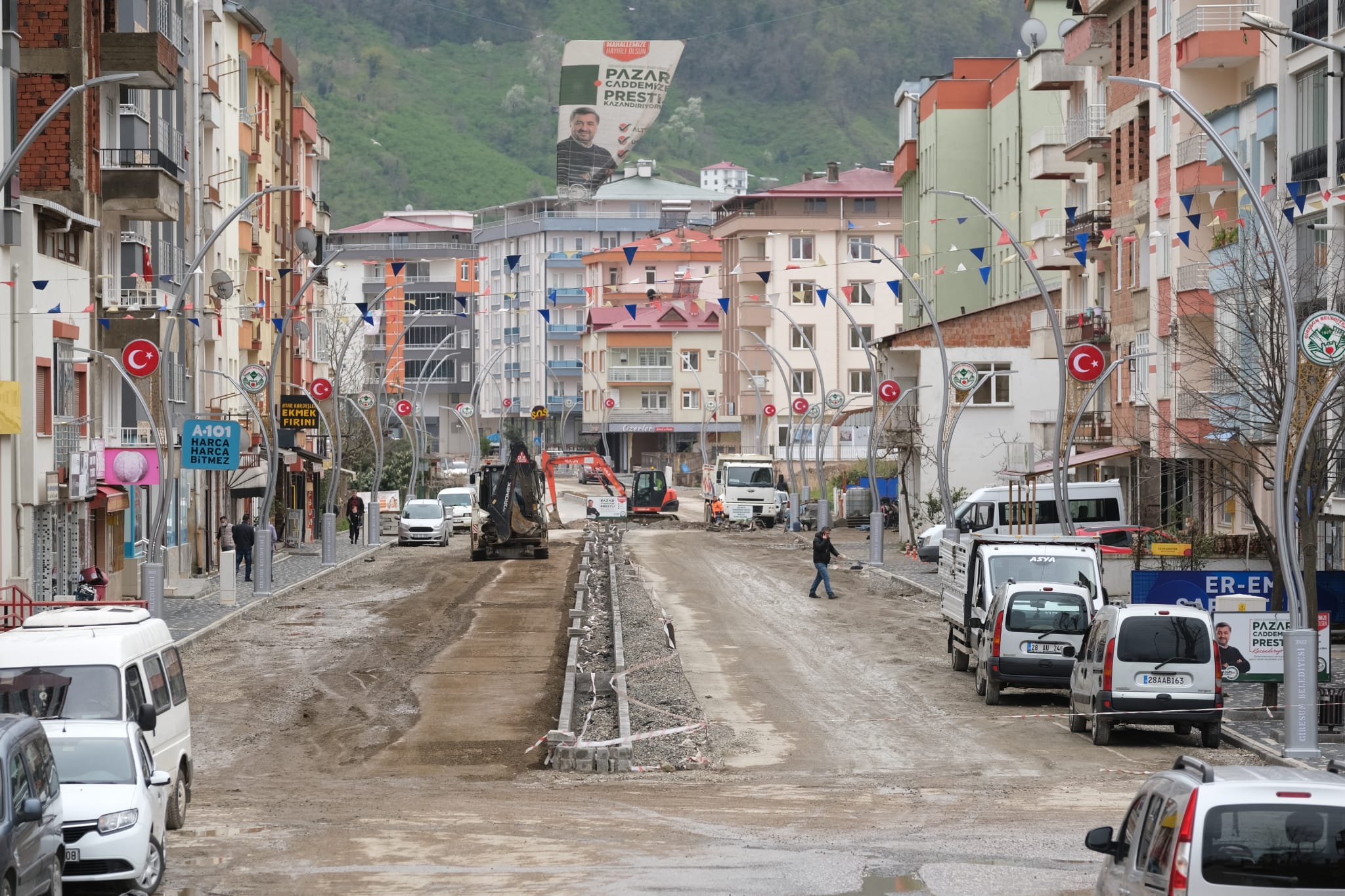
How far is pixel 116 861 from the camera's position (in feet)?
42.8

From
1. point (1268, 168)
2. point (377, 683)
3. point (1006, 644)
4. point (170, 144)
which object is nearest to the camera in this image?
point (1006, 644)

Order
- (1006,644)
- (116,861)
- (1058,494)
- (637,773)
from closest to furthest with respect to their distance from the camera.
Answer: (116,861), (637,773), (1006,644), (1058,494)

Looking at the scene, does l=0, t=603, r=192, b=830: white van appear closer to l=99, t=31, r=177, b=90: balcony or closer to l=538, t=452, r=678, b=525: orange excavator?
l=99, t=31, r=177, b=90: balcony

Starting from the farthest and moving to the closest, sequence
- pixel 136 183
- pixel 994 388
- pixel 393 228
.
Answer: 1. pixel 393 228
2. pixel 994 388
3. pixel 136 183

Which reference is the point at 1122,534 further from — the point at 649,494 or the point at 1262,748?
the point at 649,494

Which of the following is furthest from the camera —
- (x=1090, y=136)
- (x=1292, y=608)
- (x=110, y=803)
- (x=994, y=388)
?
(x=994, y=388)

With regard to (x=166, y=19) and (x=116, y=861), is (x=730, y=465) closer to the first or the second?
(x=166, y=19)

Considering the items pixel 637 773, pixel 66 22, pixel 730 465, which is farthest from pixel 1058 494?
pixel 730 465

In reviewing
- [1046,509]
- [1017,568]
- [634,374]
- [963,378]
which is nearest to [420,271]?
[634,374]

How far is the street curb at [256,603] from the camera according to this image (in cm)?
3403

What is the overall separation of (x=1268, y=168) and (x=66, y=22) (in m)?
24.5

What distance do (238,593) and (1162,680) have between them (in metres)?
27.8

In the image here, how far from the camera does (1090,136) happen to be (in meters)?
54.9

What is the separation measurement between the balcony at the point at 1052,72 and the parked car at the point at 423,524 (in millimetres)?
25077
